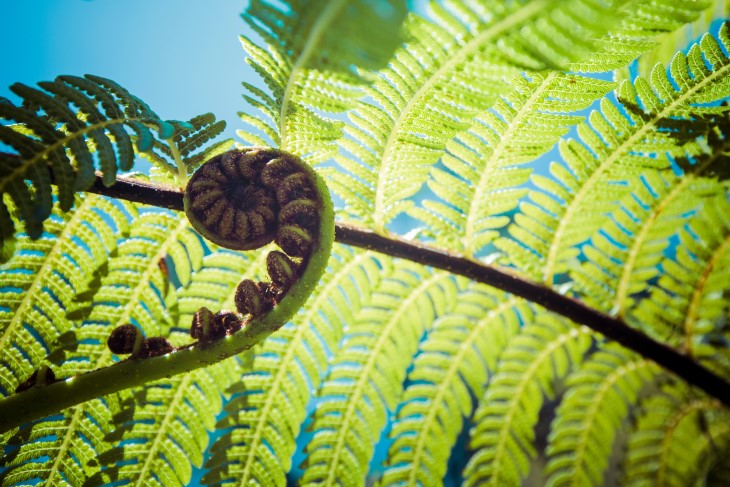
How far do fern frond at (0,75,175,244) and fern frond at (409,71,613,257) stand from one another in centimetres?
77

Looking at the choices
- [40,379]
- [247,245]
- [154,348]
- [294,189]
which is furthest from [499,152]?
[40,379]

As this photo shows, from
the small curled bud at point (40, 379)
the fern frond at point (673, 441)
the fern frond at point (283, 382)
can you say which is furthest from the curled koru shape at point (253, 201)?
the fern frond at point (673, 441)

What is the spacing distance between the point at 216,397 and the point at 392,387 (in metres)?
0.54

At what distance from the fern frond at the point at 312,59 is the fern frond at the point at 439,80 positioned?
0.40 feet

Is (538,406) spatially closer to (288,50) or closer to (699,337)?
(699,337)

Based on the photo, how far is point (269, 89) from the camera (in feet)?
3.05

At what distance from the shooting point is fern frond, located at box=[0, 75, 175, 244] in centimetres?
77

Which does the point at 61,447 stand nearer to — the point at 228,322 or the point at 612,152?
the point at 228,322

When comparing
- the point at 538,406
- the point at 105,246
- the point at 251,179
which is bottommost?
the point at 538,406

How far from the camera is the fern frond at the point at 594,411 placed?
5.11ft

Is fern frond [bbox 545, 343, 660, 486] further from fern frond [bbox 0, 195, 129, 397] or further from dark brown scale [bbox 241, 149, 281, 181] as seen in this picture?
fern frond [bbox 0, 195, 129, 397]

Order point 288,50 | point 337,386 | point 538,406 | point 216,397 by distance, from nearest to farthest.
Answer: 1. point 288,50
2. point 216,397
3. point 337,386
4. point 538,406

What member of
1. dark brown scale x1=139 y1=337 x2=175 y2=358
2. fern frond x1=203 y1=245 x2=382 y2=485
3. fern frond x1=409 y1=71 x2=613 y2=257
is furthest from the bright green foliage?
dark brown scale x1=139 y1=337 x2=175 y2=358

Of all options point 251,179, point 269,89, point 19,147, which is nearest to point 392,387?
point 251,179
